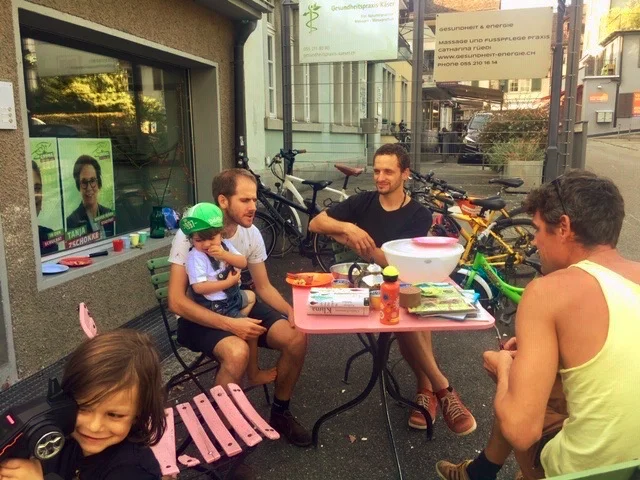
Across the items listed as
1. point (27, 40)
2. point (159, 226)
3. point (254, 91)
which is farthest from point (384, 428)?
point (254, 91)

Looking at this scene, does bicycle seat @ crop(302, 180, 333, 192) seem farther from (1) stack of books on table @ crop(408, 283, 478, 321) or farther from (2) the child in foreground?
(2) the child in foreground

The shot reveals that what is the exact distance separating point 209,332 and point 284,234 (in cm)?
398

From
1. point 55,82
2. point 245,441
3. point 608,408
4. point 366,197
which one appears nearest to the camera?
point 608,408

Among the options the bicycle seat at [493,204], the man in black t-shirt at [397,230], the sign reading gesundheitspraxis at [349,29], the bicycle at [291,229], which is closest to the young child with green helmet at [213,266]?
the man in black t-shirt at [397,230]

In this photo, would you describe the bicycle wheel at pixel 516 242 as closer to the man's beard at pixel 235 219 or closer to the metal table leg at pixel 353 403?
the metal table leg at pixel 353 403

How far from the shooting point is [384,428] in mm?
2961

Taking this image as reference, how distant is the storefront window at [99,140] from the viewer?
152 inches

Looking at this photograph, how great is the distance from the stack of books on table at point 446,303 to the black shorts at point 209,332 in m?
0.88

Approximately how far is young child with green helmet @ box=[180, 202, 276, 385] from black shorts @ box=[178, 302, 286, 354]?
11 cm

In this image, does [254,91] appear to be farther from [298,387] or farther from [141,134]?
[298,387]

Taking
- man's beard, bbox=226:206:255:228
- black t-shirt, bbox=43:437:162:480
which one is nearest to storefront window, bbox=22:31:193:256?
man's beard, bbox=226:206:255:228

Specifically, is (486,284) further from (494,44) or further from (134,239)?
(494,44)

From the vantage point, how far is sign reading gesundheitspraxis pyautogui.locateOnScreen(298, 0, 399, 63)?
6.33m

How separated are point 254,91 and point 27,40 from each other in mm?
3973
